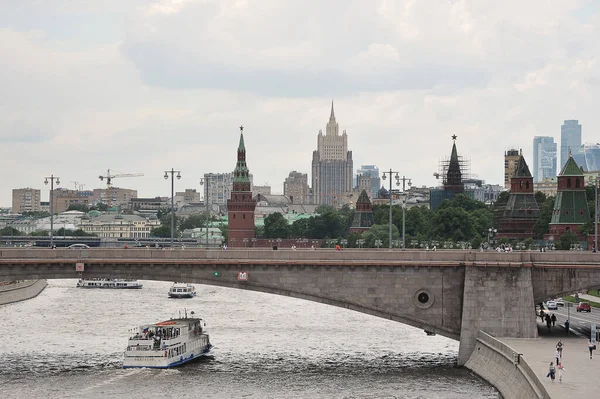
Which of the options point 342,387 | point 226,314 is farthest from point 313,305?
point 342,387

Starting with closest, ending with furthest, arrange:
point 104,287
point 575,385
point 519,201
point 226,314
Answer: point 575,385 → point 226,314 → point 104,287 → point 519,201

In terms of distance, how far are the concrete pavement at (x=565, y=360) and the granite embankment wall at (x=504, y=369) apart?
48 centimetres

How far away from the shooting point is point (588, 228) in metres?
155

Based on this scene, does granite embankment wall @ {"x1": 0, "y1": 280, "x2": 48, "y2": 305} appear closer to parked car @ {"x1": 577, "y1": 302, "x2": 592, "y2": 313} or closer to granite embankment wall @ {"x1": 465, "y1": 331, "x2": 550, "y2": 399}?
parked car @ {"x1": 577, "y1": 302, "x2": 592, "y2": 313}

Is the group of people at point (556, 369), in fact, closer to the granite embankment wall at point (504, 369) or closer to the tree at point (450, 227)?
the granite embankment wall at point (504, 369)

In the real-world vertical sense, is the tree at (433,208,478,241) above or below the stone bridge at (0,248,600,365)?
above

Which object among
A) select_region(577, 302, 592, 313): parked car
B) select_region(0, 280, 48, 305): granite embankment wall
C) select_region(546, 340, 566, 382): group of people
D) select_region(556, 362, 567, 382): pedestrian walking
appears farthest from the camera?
select_region(0, 280, 48, 305): granite embankment wall

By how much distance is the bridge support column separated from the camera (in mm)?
77875

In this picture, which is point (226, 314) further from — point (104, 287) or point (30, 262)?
point (104, 287)

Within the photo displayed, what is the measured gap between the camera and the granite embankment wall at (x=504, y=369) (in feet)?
197

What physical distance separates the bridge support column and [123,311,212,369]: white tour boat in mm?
18688

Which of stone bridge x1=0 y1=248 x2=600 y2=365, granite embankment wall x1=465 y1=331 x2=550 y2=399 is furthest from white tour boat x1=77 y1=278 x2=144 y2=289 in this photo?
granite embankment wall x1=465 y1=331 x2=550 y2=399

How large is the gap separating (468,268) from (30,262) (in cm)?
2908

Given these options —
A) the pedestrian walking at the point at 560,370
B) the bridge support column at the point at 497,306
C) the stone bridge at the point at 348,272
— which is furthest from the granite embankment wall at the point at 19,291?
the pedestrian walking at the point at 560,370
